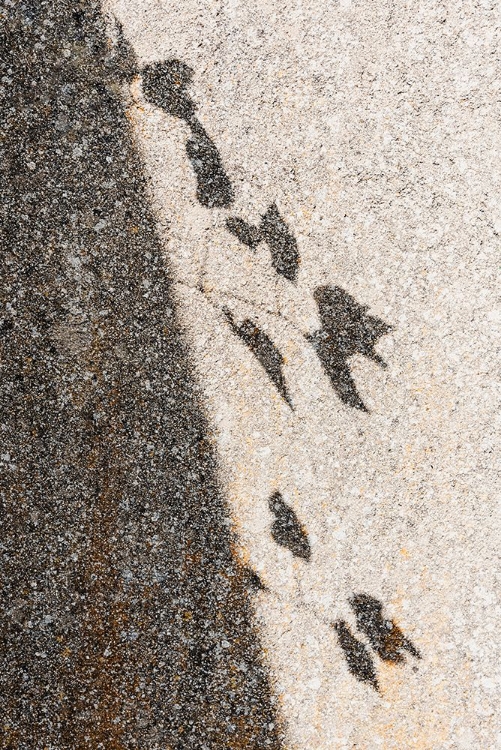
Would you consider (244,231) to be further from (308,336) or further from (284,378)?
(284,378)

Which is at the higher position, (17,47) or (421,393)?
(17,47)

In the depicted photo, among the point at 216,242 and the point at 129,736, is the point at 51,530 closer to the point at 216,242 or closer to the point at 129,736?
the point at 129,736

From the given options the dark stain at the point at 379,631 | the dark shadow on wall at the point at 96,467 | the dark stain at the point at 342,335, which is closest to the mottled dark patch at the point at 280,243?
the dark stain at the point at 342,335

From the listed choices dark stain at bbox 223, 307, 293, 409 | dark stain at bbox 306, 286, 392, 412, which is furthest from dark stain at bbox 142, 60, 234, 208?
dark stain at bbox 306, 286, 392, 412

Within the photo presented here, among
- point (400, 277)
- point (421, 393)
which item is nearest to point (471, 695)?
point (421, 393)

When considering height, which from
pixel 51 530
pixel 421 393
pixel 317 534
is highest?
pixel 421 393

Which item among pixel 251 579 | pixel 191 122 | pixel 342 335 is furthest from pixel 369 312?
pixel 251 579

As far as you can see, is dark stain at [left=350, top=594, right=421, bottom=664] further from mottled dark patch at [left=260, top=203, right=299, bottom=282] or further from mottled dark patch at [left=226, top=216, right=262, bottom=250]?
mottled dark patch at [left=226, top=216, right=262, bottom=250]
